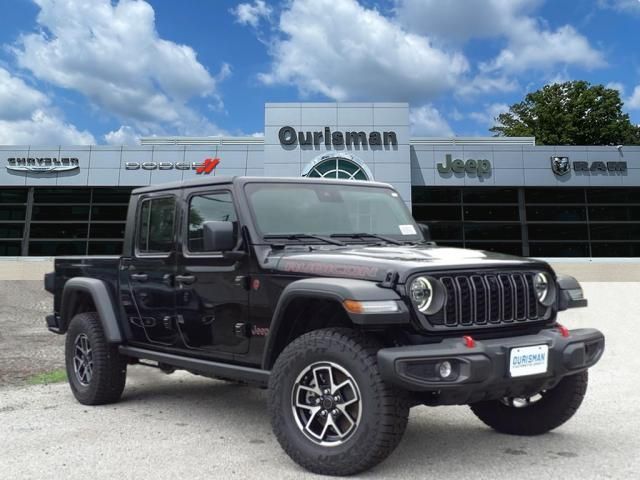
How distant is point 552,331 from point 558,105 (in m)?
49.6

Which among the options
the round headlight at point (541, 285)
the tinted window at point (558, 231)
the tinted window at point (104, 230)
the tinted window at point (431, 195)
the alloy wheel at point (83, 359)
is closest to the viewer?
Result: the round headlight at point (541, 285)

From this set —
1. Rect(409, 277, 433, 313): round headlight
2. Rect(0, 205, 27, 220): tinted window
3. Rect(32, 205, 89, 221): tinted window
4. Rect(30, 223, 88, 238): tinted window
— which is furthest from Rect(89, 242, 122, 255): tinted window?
Rect(409, 277, 433, 313): round headlight

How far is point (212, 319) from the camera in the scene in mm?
4480

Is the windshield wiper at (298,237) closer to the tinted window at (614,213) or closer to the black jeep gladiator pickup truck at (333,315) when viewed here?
the black jeep gladiator pickup truck at (333,315)

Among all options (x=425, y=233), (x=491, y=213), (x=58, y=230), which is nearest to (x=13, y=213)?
(x=58, y=230)

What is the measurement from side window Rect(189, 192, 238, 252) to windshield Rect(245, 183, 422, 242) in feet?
0.63

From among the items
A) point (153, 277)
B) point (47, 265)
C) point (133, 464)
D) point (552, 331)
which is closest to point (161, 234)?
point (153, 277)

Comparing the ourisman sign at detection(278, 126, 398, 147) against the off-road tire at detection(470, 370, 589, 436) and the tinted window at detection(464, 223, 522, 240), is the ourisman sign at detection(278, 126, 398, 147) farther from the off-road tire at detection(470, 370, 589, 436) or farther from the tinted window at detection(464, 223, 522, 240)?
the off-road tire at detection(470, 370, 589, 436)

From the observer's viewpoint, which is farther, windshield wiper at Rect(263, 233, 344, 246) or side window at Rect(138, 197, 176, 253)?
side window at Rect(138, 197, 176, 253)

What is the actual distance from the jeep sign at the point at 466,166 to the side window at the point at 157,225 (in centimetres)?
2688

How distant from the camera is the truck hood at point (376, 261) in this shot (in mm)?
3564

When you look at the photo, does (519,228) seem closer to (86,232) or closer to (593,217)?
(593,217)

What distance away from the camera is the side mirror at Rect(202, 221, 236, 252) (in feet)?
13.3

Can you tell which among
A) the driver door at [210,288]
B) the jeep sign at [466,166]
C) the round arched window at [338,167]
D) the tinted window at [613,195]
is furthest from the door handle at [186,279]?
the tinted window at [613,195]
